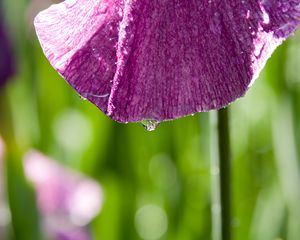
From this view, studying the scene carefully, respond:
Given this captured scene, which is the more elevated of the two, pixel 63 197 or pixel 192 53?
pixel 192 53

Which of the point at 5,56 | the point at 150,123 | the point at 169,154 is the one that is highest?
the point at 150,123

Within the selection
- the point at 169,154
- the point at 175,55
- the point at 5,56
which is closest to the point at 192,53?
the point at 175,55

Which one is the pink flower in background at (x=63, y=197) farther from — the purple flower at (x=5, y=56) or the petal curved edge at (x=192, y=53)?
the petal curved edge at (x=192, y=53)

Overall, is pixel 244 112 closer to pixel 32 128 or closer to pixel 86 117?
pixel 86 117

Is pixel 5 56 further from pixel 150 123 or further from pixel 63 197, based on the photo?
pixel 150 123

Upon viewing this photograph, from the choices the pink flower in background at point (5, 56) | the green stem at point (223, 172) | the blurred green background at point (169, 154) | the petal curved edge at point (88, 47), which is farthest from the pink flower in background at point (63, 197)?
the petal curved edge at point (88, 47)

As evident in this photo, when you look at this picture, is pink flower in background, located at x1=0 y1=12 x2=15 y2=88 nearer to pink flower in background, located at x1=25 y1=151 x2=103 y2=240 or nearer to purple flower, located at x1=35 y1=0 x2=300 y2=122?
pink flower in background, located at x1=25 y1=151 x2=103 y2=240

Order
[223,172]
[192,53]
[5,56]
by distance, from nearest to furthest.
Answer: [192,53]
[223,172]
[5,56]

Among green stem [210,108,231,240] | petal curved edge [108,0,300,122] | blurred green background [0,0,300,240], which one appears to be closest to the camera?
petal curved edge [108,0,300,122]

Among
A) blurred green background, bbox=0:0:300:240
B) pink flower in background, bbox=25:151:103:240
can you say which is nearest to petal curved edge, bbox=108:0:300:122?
blurred green background, bbox=0:0:300:240
